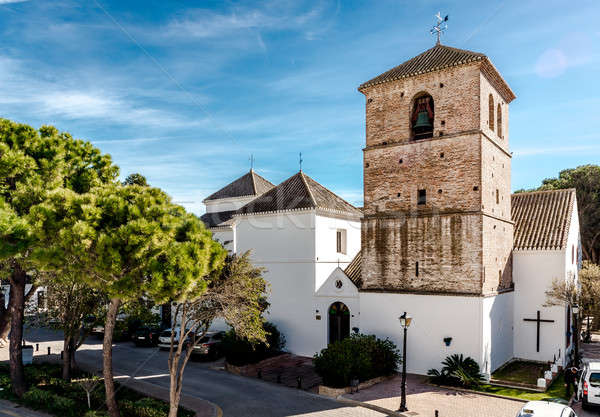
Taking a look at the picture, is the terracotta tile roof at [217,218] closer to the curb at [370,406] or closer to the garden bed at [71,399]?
the garden bed at [71,399]

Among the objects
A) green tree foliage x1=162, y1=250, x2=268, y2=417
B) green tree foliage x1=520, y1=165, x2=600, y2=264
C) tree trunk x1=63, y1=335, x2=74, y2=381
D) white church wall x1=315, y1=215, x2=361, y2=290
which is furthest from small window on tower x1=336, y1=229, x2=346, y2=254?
green tree foliage x1=520, y1=165, x2=600, y2=264

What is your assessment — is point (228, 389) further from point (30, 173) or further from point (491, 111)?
point (491, 111)

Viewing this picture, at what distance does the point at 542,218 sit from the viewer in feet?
82.6

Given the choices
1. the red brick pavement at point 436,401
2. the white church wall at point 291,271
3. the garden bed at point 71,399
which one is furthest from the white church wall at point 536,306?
the garden bed at point 71,399

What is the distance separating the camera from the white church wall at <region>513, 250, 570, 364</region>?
2264 centimetres

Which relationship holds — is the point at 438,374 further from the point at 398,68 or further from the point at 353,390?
the point at 398,68

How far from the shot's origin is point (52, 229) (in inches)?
517

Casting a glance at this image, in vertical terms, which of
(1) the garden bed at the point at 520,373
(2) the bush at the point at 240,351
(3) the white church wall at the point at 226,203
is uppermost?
(3) the white church wall at the point at 226,203

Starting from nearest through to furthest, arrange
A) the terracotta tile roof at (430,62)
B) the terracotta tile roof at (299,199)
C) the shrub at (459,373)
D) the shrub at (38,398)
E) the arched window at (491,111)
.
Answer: the shrub at (38,398), the shrub at (459,373), the terracotta tile roof at (430,62), the arched window at (491,111), the terracotta tile roof at (299,199)

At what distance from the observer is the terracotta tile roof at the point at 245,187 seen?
3372 centimetres

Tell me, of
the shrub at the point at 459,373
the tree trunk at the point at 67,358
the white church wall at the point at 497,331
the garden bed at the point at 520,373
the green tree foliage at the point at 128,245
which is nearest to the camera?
the green tree foliage at the point at 128,245

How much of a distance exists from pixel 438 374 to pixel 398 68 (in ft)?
48.1

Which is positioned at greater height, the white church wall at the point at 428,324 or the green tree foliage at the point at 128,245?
the green tree foliage at the point at 128,245

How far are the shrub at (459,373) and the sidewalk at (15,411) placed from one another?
1524 cm
